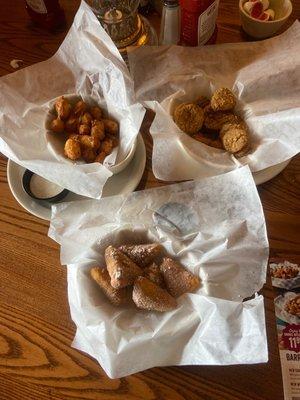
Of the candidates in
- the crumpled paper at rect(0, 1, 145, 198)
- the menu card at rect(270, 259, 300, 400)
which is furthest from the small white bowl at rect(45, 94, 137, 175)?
the menu card at rect(270, 259, 300, 400)

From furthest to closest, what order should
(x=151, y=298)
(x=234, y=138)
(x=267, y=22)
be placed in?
(x=267, y=22), (x=234, y=138), (x=151, y=298)

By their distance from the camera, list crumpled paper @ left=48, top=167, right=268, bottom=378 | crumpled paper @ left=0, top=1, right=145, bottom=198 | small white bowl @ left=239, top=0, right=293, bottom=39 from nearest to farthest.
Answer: crumpled paper @ left=48, top=167, right=268, bottom=378
crumpled paper @ left=0, top=1, right=145, bottom=198
small white bowl @ left=239, top=0, right=293, bottom=39

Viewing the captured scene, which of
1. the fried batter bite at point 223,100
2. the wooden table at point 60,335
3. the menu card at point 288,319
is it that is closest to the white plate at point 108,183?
the wooden table at point 60,335

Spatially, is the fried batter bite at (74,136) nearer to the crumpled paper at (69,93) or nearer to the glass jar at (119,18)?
the crumpled paper at (69,93)

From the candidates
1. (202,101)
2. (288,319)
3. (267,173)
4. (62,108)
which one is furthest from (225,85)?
(288,319)

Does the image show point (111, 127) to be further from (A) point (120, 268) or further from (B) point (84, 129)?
(A) point (120, 268)

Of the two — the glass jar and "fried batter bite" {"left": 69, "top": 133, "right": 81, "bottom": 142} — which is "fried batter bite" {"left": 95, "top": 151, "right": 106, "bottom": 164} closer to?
"fried batter bite" {"left": 69, "top": 133, "right": 81, "bottom": 142}

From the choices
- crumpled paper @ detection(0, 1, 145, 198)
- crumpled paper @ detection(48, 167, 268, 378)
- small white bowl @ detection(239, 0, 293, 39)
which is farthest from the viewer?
small white bowl @ detection(239, 0, 293, 39)
